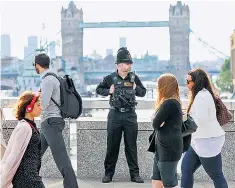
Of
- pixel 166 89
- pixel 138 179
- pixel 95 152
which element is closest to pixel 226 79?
pixel 95 152

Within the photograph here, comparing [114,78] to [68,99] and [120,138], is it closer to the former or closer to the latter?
[120,138]

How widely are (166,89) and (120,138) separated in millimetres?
1791

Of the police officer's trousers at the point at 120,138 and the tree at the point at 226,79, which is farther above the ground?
the police officer's trousers at the point at 120,138

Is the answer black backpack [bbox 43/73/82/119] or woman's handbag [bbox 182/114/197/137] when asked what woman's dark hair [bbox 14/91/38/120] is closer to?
black backpack [bbox 43/73/82/119]

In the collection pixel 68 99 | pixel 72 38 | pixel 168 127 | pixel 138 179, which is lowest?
pixel 138 179

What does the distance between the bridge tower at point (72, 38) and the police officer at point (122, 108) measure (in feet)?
440

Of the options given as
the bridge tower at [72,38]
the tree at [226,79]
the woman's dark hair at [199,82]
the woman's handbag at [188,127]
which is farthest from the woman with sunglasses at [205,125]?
the bridge tower at [72,38]

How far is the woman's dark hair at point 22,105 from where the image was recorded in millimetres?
3590

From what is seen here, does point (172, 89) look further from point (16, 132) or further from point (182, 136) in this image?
point (16, 132)

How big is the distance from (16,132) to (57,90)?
1.35 m

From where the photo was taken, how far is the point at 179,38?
5728 inches

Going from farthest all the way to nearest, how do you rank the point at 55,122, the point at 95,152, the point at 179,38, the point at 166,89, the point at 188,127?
the point at 179,38 < the point at 95,152 < the point at 55,122 < the point at 188,127 < the point at 166,89

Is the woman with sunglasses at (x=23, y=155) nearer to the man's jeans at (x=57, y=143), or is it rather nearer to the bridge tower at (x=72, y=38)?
the man's jeans at (x=57, y=143)

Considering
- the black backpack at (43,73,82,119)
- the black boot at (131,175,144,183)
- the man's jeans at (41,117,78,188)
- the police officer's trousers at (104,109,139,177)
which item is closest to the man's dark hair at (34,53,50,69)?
the black backpack at (43,73,82,119)
